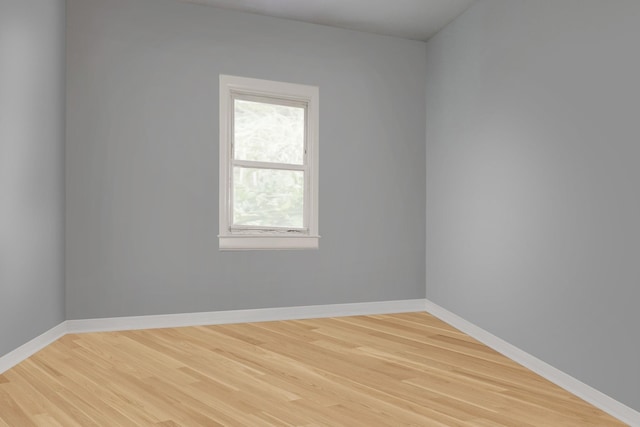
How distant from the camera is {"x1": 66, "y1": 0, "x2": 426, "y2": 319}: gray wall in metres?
3.89

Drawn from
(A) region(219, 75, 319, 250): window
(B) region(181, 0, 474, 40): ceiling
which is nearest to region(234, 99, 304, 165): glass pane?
(A) region(219, 75, 319, 250): window

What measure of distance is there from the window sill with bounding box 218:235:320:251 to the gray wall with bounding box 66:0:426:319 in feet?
0.20

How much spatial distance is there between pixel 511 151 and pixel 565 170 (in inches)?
24.8

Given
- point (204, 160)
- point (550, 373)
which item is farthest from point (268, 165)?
point (550, 373)

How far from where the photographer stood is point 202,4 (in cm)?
417

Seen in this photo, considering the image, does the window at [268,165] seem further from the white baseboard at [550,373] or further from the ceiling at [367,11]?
the white baseboard at [550,373]

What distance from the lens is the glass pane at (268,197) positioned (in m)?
4.38

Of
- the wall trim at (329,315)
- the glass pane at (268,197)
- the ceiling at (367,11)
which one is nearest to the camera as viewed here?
the wall trim at (329,315)

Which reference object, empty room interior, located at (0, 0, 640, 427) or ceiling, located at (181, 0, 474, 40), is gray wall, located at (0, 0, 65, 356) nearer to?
empty room interior, located at (0, 0, 640, 427)

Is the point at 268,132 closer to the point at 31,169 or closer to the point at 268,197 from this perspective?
the point at 268,197

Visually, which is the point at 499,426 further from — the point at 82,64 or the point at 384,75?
the point at 82,64

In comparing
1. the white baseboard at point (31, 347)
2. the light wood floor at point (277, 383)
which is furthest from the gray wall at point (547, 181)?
the white baseboard at point (31, 347)

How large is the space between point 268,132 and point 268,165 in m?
0.32

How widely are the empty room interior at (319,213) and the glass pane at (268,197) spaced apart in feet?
0.07
